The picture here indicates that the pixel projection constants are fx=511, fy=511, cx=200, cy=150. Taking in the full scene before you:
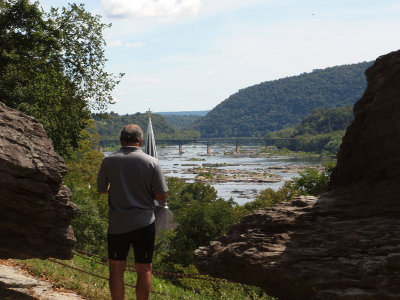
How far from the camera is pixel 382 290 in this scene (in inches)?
184

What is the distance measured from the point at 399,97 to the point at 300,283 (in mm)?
2173

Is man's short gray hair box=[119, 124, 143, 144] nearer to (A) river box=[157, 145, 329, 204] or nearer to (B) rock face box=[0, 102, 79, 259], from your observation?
(B) rock face box=[0, 102, 79, 259]

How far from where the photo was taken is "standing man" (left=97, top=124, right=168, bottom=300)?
4.61m

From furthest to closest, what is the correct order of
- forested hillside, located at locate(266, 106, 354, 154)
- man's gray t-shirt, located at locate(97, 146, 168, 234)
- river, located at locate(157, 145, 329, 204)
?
forested hillside, located at locate(266, 106, 354, 154) < river, located at locate(157, 145, 329, 204) < man's gray t-shirt, located at locate(97, 146, 168, 234)

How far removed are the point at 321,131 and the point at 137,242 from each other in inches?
6429

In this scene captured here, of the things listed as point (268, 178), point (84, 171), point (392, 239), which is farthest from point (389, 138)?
point (268, 178)

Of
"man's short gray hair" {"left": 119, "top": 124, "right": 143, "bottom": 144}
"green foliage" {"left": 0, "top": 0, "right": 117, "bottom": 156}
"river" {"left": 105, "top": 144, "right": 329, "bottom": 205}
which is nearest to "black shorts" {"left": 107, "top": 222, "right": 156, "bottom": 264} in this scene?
"man's short gray hair" {"left": 119, "top": 124, "right": 143, "bottom": 144}

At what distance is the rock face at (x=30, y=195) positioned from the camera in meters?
6.05

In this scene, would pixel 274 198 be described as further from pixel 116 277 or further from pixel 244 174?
pixel 244 174

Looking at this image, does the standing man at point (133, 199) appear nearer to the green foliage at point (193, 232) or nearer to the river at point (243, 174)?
the green foliage at point (193, 232)

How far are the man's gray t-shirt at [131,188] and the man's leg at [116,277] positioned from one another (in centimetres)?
34

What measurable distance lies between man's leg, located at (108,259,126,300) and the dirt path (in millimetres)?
1729

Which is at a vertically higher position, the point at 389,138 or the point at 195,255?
the point at 389,138

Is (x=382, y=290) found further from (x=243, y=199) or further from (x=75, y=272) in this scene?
(x=243, y=199)
